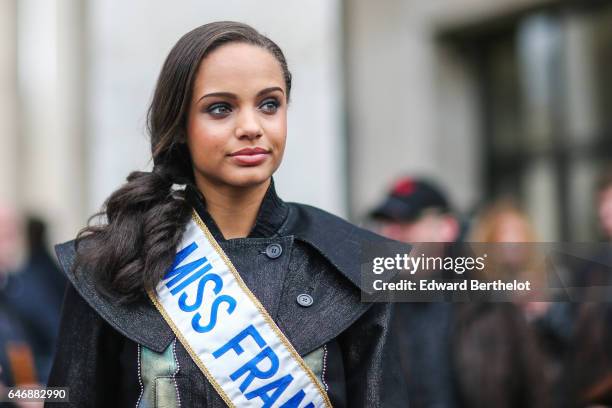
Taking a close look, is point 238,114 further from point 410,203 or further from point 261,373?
point 410,203

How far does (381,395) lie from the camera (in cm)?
264

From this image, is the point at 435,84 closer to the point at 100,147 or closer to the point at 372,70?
the point at 372,70

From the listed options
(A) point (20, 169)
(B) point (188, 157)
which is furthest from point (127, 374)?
(A) point (20, 169)

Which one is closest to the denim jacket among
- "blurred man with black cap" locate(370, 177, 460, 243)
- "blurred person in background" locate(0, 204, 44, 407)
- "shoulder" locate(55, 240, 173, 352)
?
"shoulder" locate(55, 240, 173, 352)

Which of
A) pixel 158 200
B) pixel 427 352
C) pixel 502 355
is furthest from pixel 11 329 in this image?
pixel 158 200

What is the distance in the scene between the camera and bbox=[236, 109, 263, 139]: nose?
2545 millimetres

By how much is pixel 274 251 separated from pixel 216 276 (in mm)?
157

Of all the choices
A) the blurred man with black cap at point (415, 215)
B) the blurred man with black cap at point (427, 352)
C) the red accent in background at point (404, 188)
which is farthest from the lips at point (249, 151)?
the red accent in background at point (404, 188)

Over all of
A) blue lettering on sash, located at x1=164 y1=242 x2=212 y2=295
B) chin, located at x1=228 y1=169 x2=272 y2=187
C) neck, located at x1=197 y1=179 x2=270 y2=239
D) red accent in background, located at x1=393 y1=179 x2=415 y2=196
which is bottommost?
blue lettering on sash, located at x1=164 y1=242 x2=212 y2=295

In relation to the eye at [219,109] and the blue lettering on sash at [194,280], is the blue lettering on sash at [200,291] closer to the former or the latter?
the blue lettering on sash at [194,280]

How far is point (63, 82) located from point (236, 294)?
13132 millimetres

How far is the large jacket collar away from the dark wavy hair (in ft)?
0.09

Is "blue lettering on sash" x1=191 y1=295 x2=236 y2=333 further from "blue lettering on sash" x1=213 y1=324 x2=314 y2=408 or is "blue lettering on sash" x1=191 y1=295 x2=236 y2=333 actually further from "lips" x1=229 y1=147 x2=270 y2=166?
"lips" x1=229 y1=147 x2=270 y2=166

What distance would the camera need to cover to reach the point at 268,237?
2.75 m
